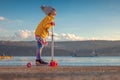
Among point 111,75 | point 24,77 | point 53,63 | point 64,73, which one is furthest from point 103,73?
point 53,63

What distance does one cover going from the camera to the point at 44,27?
17.9 meters

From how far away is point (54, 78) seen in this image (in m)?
10.0

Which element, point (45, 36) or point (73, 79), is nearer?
point (73, 79)

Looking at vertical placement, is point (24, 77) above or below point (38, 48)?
below

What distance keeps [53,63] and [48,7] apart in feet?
7.74

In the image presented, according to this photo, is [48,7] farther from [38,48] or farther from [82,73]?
[82,73]

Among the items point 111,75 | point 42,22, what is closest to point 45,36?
point 42,22

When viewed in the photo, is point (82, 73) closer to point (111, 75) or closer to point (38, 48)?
point (111, 75)

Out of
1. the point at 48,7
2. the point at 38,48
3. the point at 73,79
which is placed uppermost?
the point at 48,7

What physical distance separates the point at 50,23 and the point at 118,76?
25.5 feet

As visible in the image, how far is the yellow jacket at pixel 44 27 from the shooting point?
17922 mm

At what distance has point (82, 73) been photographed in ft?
33.3

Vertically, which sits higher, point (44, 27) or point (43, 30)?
point (44, 27)

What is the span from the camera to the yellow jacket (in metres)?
17.9
